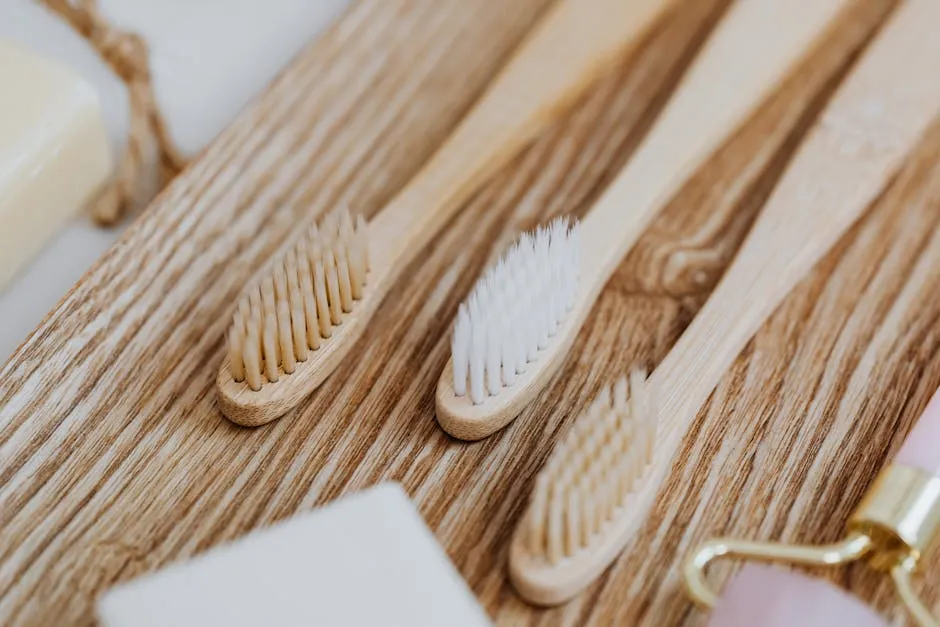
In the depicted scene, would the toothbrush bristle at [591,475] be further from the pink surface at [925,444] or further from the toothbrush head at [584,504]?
the pink surface at [925,444]

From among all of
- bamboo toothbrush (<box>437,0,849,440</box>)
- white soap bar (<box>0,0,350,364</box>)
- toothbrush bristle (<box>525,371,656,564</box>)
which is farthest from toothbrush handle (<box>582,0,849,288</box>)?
white soap bar (<box>0,0,350,364</box>)

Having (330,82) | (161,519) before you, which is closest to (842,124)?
(330,82)

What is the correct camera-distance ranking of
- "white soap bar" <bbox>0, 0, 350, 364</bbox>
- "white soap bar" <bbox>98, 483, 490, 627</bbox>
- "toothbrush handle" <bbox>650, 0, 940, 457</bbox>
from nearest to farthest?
"white soap bar" <bbox>98, 483, 490, 627</bbox> → "toothbrush handle" <bbox>650, 0, 940, 457</bbox> → "white soap bar" <bbox>0, 0, 350, 364</bbox>

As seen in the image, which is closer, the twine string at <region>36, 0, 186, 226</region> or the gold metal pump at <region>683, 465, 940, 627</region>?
the gold metal pump at <region>683, 465, 940, 627</region>

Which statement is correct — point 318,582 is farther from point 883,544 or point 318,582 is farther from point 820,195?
point 820,195

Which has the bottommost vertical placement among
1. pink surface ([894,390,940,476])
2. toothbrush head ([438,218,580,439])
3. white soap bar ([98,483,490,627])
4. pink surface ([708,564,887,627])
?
pink surface ([708,564,887,627])

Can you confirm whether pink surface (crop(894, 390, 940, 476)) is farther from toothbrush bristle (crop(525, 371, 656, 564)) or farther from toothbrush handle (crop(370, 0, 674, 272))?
toothbrush handle (crop(370, 0, 674, 272))

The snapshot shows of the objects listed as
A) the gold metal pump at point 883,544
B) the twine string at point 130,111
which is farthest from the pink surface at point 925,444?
the twine string at point 130,111
